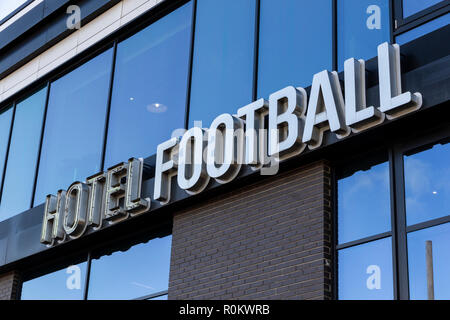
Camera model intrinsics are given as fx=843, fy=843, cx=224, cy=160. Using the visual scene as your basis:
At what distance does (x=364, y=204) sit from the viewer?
10578mm

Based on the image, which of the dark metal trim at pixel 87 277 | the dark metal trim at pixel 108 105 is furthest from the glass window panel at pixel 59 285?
the dark metal trim at pixel 108 105

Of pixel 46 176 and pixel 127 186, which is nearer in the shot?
pixel 127 186

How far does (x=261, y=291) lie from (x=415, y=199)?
2329mm

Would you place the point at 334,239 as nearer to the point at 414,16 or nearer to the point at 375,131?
the point at 375,131

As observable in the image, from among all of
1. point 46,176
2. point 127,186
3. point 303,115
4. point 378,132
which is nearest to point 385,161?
point 378,132

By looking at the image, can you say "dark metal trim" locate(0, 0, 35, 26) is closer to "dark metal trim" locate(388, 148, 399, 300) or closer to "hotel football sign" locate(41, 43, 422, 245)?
"hotel football sign" locate(41, 43, 422, 245)

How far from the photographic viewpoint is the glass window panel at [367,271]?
990 cm

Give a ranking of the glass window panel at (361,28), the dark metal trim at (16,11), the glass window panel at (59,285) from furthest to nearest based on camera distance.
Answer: the dark metal trim at (16,11) < the glass window panel at (59,285) < the glass window panel at (361,28)

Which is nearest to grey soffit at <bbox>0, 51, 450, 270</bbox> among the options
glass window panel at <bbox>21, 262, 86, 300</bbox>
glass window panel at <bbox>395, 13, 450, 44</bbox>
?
glass window panel at <bbox>21, 262, 86, 300</bbox>

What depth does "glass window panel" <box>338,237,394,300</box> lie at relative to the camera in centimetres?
990

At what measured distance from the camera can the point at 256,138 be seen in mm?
11445

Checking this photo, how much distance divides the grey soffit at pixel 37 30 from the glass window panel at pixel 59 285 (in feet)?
16.2

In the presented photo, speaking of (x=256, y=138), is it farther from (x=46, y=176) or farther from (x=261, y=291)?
(x=46, y=176)

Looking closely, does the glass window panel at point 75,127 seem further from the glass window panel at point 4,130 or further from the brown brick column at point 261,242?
the brown brick column at point 261,242
